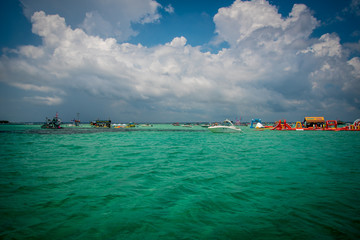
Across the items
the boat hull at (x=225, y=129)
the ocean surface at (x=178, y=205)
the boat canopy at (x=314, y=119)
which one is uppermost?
the boat canopy at (x=314, y=119)

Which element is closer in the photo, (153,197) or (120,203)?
(120,203)

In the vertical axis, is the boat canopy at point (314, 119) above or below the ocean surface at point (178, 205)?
above

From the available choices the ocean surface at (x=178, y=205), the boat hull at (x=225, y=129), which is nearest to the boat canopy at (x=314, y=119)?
the boat hull at (x=225, y=129)

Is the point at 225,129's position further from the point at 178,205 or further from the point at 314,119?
the point at 314,119

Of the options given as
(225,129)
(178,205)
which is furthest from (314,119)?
(178,205)

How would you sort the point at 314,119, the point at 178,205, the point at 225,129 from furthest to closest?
1. the point at 314,119
2. the point at 225,129
3. the point at 178,205

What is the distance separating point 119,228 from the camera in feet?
10.9

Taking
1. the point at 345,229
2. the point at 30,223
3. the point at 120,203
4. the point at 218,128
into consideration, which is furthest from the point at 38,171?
the point at 218,128

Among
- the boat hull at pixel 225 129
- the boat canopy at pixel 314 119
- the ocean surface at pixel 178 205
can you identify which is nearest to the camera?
the ocean surface at pixel 178 205

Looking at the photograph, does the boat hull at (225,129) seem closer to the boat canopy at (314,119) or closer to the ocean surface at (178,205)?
the ocean surface at (178,205)

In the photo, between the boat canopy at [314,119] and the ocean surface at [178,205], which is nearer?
the ocean surface at [178,205]

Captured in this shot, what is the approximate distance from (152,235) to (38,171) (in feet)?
25.6

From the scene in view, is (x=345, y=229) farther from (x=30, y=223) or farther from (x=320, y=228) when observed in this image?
(x=30, y=223)

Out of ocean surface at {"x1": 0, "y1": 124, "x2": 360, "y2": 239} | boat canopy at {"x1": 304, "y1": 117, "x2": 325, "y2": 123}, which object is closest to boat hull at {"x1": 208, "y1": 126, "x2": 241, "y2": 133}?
ocean surface at {"x1": 0, "y1": 124, "x2": 360, "y2": 239}
